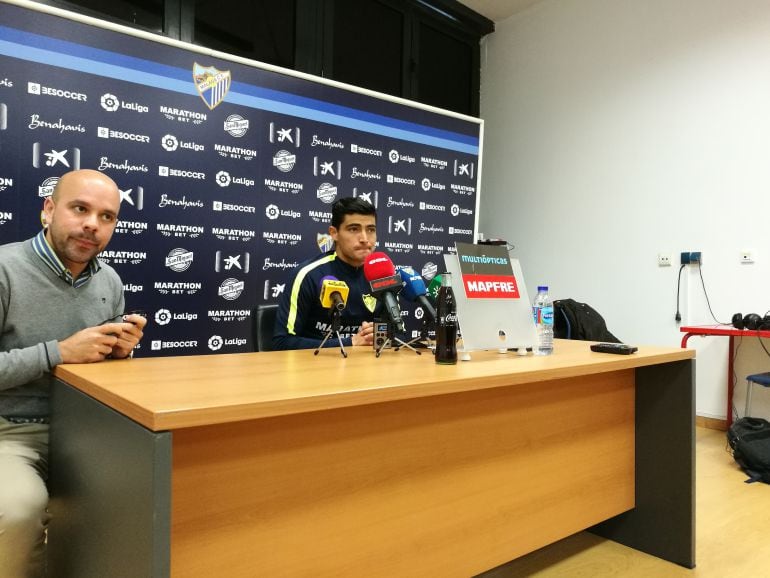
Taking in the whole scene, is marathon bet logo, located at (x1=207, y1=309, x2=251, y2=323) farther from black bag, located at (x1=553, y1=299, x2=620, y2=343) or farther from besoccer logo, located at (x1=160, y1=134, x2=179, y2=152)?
black bag, located at (x1=553, y1=299, x2=620, y2=343)

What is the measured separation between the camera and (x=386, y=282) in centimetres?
154

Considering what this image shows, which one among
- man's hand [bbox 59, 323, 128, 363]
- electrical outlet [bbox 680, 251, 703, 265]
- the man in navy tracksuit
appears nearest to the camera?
man's hand [bbox 59, 323, 128, 363]

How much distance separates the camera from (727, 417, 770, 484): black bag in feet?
8.53

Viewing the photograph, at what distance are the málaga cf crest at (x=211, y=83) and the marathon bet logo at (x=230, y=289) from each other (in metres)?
0.96

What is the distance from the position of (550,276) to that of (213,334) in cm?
293

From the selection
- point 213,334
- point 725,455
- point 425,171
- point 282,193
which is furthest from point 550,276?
point 213,334

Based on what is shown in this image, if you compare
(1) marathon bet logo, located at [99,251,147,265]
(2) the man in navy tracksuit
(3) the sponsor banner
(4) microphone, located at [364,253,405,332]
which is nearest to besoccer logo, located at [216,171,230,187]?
(3) the sponsor banner

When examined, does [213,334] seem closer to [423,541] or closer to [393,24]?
[423,541]

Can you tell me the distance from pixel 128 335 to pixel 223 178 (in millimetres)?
1879

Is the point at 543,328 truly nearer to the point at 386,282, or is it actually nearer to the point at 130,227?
the point at 386,282

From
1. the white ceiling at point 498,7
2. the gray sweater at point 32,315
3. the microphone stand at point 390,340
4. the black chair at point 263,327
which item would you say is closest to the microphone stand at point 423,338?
the microphone stand at point 390,340

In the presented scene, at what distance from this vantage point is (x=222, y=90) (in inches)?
119

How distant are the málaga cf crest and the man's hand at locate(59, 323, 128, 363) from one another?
2.04 m

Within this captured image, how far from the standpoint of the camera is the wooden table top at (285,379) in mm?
834
